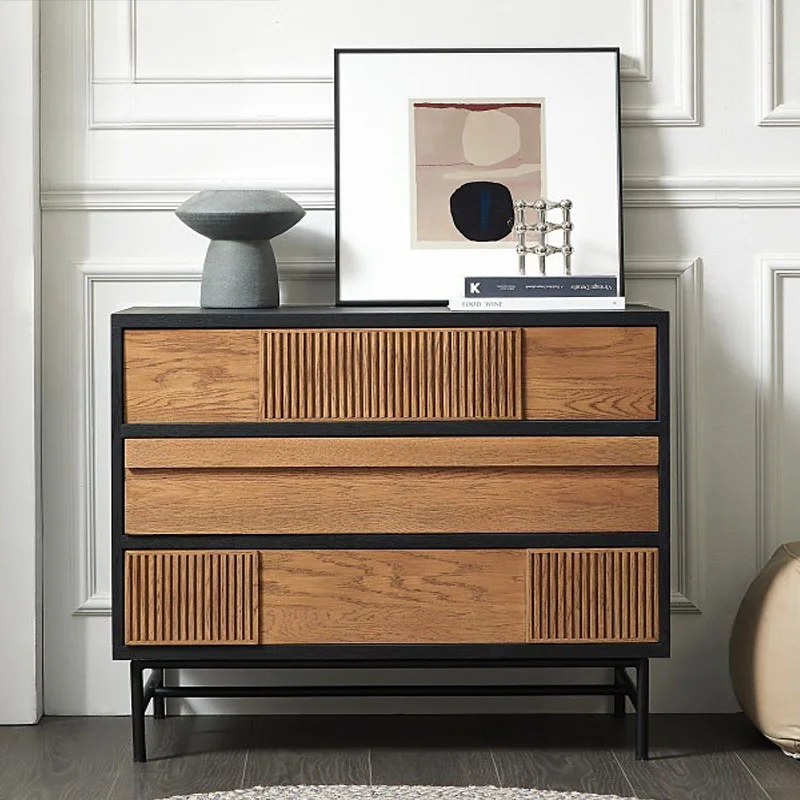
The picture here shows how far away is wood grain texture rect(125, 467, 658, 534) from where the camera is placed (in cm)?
227

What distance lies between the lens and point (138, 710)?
237cm

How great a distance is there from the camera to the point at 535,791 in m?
2.21

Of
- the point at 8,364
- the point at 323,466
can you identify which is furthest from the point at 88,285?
the point at 323,466

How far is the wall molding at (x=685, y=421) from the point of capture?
8.66 ft

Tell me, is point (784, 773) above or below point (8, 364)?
below

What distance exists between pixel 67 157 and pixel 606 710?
5.39ft

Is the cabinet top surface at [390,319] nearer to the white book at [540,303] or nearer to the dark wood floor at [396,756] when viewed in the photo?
the white book at [540,303]

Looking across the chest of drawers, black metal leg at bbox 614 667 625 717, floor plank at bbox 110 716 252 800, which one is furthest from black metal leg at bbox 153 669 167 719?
black metal leg at bbox 614 667 625 717

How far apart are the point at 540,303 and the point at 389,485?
0.43 meters

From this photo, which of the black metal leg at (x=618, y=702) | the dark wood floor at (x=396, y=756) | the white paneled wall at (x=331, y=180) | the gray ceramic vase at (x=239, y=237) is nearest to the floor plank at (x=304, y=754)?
the dark wood floor at (x=396, y=756)

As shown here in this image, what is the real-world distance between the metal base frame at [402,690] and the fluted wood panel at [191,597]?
71 millimetres

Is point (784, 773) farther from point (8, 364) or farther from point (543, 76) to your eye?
point (8, 364)

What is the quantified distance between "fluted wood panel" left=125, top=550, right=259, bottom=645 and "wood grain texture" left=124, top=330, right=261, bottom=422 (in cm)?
26

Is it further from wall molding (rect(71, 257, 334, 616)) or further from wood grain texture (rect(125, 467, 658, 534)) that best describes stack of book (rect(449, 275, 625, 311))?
wall molding (rect(71, 257, 334, 616))
